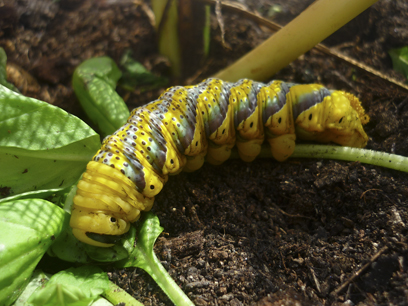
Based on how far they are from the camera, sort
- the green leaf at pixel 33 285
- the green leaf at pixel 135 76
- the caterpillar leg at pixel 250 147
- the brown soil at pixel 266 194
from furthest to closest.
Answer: the green leaf at pixel 135 76 < the caterpillar leg at pixel 250 147 < the brown soil at pixel 266 194 < the green leaf at pixel 33 285

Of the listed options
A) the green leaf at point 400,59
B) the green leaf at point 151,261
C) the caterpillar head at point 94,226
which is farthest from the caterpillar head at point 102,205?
the green leaf at point 400,59

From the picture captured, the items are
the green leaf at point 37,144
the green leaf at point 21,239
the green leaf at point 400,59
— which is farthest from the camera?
the green leaf at point 400,59

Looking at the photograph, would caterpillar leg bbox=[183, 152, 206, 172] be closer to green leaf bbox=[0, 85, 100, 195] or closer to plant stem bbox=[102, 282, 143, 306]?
green leaf bbox=[0, 85, 100, 195]

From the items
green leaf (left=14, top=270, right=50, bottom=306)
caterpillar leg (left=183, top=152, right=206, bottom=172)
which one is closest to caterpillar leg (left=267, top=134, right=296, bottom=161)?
caterpillar leg (left=183, top=152, right=206, bottom=172)

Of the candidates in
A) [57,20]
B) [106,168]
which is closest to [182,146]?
[106,168]

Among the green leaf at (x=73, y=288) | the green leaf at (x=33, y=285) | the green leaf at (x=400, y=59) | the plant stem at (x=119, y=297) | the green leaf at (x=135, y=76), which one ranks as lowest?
the plant stem at (x=119, y=297)

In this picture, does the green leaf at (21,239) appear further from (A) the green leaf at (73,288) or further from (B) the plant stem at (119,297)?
(B) the plant stem at (119,297)
